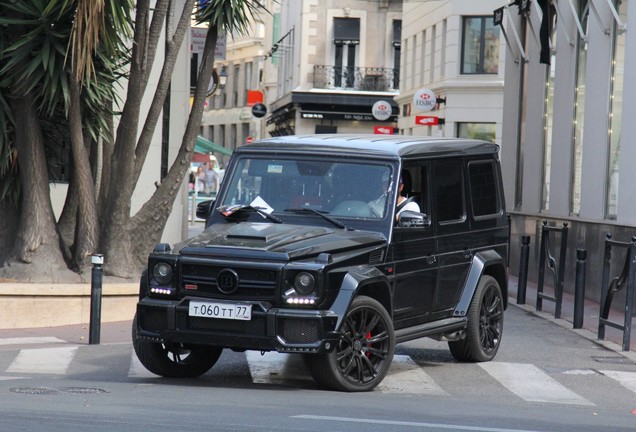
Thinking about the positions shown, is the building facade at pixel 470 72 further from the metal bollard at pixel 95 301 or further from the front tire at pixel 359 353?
the front tire at pixel 359 353

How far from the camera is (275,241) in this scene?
9.56 metres

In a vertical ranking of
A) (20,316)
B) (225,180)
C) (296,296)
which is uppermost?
(225,180)

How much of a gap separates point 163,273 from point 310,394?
53.6 inches

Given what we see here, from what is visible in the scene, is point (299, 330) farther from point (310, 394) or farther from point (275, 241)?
point (275, 241)

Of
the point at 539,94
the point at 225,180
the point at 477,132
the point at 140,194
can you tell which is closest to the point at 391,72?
the point at 477,132

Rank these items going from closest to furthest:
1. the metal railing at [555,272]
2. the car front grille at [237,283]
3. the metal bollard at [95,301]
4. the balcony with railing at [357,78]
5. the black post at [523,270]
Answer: the car front grille at [237,283] < the metal bollard at [95,301] < the metal railing at [555,272] < the black post at [523,270] < the balcony with railing at [357,78]

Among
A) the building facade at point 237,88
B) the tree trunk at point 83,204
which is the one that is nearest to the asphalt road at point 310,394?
the tree trunk at point 83,204

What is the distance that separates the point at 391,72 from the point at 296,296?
49.7m

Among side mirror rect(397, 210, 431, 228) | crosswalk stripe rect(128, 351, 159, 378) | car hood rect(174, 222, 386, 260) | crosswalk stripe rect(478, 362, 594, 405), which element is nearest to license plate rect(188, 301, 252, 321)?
car hood rect(174, 222, 386, 260)

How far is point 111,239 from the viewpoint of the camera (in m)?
15.0

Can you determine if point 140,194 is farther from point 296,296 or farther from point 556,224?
point 296,296

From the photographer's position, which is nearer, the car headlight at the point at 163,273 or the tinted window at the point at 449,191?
the car headlight at the point at 163,273

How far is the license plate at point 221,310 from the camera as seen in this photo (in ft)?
30.4

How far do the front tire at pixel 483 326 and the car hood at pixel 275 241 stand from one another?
5.71ft
